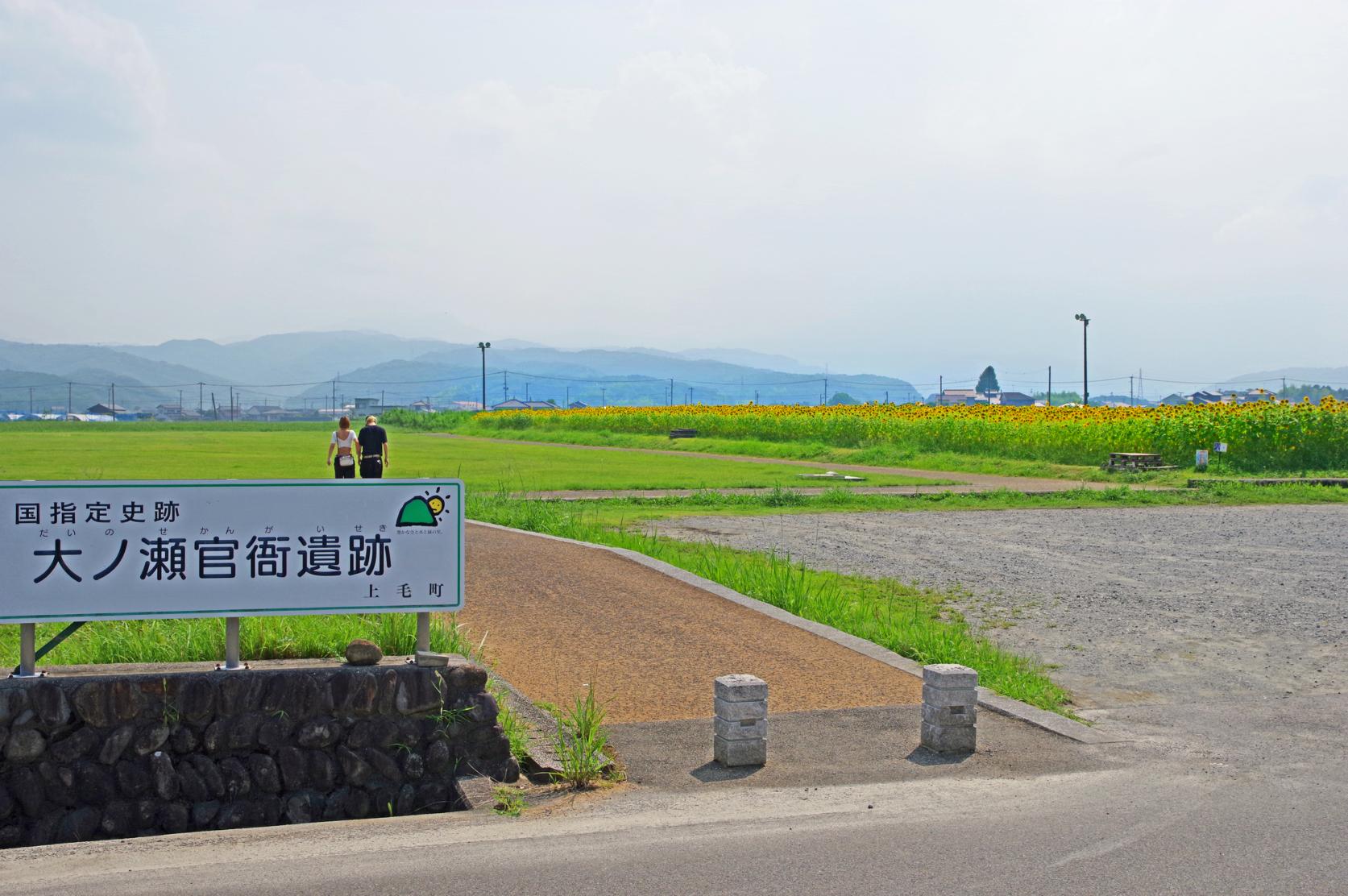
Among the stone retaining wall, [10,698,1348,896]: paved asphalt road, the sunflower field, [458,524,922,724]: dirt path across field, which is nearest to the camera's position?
[10,698,1348,896]: paved asphalt road

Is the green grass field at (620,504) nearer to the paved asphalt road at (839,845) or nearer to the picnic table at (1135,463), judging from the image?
the picnic table at (1135,463)

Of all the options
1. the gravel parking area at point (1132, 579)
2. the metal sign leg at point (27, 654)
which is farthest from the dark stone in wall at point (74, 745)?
the gravel parking area at point (1132, 579)

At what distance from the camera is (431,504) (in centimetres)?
743

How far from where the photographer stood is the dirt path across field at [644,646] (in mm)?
8391

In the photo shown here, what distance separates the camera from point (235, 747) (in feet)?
22.8

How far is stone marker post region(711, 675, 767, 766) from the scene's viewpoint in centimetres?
688

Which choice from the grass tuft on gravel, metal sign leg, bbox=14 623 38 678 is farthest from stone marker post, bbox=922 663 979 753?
metal sign leg, bbox=14 623 38 678

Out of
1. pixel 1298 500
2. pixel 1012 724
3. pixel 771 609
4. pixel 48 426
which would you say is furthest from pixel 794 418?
pixel 48 426

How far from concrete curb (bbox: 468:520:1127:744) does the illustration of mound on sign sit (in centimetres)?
380

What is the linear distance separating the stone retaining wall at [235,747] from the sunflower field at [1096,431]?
2755 cm

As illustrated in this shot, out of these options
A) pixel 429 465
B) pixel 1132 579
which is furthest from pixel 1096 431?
pixel 1132 579

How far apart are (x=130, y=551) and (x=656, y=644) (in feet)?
13.8

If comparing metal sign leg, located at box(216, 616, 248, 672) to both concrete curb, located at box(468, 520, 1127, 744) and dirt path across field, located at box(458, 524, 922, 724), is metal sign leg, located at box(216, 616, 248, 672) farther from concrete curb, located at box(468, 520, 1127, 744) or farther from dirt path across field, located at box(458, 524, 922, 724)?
concrete curb, located at box(468, 520, 1127, 744)

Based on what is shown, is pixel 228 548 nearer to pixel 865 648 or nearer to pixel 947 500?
pixel 865 648
